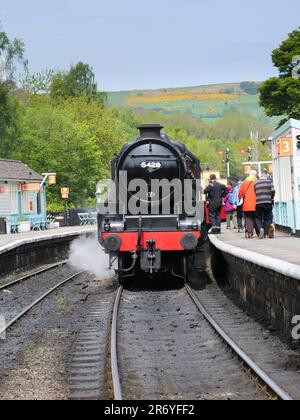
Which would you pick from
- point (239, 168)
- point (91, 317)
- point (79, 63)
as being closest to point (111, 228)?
point (91, 317)

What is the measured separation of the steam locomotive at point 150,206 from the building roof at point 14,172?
1166 inches

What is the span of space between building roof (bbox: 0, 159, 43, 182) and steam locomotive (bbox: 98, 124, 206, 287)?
29617 mm

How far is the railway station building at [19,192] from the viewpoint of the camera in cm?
4616

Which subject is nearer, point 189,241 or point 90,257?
point 189,241

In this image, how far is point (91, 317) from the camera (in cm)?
1272

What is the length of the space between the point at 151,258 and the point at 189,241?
0.84 metres

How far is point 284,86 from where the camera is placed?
47.5 m

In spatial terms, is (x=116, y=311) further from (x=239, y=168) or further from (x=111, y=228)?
(x=239, y=168)

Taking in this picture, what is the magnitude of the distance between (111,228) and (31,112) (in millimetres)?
50789

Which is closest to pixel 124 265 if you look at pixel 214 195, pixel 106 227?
pixel 106 227

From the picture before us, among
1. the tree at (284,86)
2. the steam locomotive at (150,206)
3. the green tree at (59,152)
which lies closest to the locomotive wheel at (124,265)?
the steam locomotive at (150,206)

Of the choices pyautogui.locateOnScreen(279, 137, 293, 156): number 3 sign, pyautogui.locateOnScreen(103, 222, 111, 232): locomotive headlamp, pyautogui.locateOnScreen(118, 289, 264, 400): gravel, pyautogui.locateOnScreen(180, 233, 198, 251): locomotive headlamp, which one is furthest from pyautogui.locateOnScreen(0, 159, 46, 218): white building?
pyautogui.locateOnScreen(118, 289, 264, 400): gravel

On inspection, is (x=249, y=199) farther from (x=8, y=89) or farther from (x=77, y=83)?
(x=77, y=83)

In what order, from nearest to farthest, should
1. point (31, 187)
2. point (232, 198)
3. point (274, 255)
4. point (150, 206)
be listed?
point (274, 255), point (150, 206), point (232, 198), point (31, 187)
